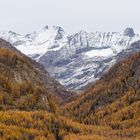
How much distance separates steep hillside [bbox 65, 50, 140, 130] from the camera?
11825 cm

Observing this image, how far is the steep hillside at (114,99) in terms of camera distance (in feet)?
388

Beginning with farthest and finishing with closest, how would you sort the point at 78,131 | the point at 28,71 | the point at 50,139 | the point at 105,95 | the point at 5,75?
1. the point at 105,95
2. the point at 28,71
3. the point at 5,75
4. the point at 78,131
5. the point at 50,139

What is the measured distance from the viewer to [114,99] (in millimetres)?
142625

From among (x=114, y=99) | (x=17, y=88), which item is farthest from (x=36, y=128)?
(x=114, y=99)

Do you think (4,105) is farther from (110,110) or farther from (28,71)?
(110,110)

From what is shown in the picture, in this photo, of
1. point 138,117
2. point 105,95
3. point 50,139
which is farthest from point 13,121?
point 105,95

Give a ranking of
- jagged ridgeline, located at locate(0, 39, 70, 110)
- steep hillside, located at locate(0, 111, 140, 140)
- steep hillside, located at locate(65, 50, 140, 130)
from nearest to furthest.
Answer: steep hillside, located at locate(0, 111, 140, 140) → jagged ridgeline, located at locate(0, 39, 70, 110) → steep hillside, located at locate(65, 50, 140, 130)

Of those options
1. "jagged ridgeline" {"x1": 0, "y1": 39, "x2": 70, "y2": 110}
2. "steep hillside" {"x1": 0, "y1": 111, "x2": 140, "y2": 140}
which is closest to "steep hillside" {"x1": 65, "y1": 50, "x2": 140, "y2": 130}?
"jagged ridgeline" {"x1": 0, "y1": 39, "x2": 70, "y2": 110}

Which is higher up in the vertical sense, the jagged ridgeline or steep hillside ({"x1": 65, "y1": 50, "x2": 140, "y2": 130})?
the jagged ridgeline

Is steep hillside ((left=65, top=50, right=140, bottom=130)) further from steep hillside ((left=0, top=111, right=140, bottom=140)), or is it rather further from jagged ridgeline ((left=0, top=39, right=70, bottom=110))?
steep hillside ((left=0, top=111, right=140, bottom=140))

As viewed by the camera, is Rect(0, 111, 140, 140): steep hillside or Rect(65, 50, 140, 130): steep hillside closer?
Rect(0, 111, 140, 140): steep hillside

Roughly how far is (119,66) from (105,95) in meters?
19.3

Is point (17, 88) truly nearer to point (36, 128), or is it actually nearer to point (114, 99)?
point (36, 128)

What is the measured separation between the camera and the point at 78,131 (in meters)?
73.7
